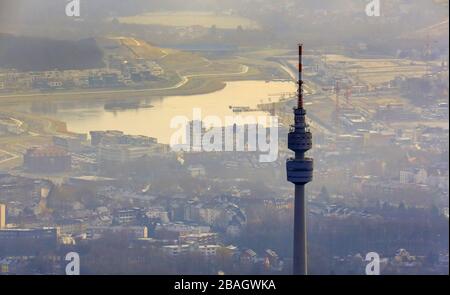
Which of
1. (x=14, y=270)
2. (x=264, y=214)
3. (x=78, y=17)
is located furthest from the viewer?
(x=78, y=17)

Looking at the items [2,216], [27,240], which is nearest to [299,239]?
[27,240]

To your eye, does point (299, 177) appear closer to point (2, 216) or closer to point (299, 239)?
point (299, 239)

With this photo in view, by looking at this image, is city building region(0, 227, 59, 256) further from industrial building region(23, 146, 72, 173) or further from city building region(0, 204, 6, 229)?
industrial building region(23, 146, 72, 173)

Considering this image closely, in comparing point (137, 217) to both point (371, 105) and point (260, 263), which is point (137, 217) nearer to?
point (260, 263)

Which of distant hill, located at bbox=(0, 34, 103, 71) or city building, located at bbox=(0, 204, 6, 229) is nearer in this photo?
city building, located at bbox=(0, 204, 6, 229)

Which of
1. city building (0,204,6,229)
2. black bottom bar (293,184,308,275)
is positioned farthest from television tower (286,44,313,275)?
city building (0,204,6,229)

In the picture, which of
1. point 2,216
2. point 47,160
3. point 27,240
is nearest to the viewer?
point 27,240

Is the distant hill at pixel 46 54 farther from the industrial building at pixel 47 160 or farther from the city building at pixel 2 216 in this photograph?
the city building at pixel 2 216

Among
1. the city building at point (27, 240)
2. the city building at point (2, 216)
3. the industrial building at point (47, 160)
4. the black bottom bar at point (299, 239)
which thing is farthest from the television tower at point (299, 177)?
the industrial building at point (47, 160)
